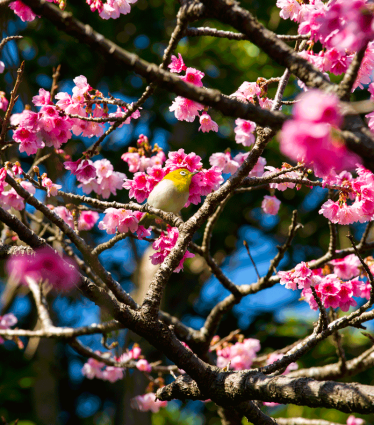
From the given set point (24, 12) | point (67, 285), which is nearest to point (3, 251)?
point (67, 285)

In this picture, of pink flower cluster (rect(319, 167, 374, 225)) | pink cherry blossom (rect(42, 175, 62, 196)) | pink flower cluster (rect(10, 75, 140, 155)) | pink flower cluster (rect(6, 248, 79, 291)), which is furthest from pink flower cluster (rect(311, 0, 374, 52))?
pink cherry blossom (rect(42, 175, 62, 196))

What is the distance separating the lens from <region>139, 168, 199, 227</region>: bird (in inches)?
92.5

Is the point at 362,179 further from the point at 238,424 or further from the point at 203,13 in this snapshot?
the point at 238,424

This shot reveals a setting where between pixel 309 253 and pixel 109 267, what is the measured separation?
3556 millimetres

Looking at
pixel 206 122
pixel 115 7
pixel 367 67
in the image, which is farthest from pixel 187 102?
pixel 367 67

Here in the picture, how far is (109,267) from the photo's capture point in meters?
7.36

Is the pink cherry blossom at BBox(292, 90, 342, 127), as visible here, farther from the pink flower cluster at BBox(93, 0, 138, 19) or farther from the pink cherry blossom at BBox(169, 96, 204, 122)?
the pink flower cluster at BBox(93, 0, 138, 19)

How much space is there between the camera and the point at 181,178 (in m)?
2.35

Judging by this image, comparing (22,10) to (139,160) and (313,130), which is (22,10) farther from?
(313,130)

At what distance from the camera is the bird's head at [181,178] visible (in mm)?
2332

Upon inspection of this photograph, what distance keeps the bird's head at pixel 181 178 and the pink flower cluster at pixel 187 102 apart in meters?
0.27

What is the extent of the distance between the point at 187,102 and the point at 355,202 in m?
0.98

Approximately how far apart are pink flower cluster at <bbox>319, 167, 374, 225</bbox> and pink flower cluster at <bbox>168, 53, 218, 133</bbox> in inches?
29.4

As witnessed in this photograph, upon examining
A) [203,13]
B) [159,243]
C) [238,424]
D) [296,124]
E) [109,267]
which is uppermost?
[109,267]
